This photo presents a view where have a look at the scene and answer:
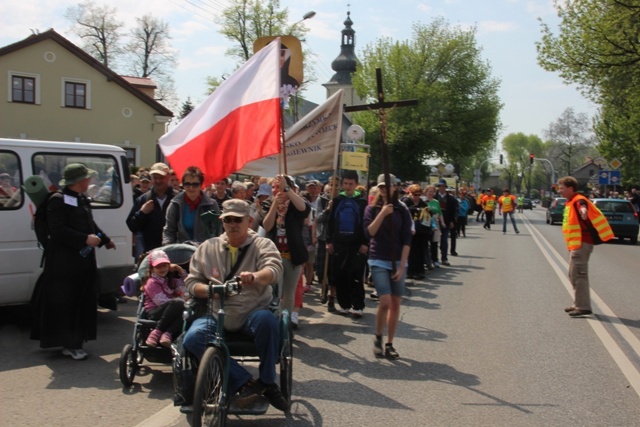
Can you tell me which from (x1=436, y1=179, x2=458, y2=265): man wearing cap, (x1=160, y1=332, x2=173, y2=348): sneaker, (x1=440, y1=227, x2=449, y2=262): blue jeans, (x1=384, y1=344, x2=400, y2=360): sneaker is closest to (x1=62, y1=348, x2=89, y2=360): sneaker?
(x1=160, y1=332, x2=173, y2=348): sneaker

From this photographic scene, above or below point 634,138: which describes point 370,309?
below

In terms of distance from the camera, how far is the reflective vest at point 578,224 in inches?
387

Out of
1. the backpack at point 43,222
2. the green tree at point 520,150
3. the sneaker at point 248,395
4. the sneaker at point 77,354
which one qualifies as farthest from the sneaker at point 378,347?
the green tree at point 520,150

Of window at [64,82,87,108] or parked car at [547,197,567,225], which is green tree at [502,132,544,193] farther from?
window at [64,82,87,108]

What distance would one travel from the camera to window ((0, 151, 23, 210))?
771cm

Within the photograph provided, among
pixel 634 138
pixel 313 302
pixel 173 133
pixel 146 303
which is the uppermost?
pixel 634 138

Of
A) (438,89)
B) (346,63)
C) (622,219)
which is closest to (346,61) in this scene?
(346,63)

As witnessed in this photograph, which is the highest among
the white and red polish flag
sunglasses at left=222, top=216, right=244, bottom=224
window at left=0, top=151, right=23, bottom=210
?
the white and red polish flag

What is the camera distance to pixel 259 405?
15.8ft

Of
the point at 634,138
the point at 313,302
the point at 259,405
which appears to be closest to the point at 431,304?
the point at 313,302

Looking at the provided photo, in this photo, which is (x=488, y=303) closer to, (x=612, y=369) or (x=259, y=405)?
(x=612, y=369)

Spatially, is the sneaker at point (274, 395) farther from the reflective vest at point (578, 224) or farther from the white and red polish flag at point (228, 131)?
the reflective vest at point (578, 224)

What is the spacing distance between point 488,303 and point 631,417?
18.4 feet

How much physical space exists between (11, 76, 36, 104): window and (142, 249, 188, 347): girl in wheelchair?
1287 inches
